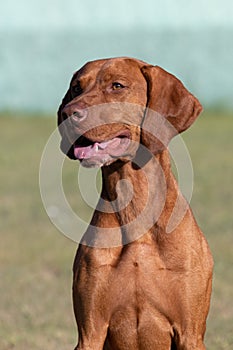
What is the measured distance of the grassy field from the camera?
935cm

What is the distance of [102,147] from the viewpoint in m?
6.61

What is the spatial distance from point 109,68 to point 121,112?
30 centimetres

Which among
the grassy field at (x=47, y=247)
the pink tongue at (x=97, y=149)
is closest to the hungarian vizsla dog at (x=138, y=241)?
the pink tongue at (x=97, y=149)

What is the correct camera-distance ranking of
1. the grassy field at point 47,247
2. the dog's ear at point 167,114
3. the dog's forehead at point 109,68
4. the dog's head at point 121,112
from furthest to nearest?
the grassy field at point 47,247 < the dog's forehead at point 109,68 < the dog's ear at point 167,114 < the dog's head at point 121,112

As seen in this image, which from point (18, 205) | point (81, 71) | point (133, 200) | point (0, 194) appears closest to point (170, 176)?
point (133, 200)

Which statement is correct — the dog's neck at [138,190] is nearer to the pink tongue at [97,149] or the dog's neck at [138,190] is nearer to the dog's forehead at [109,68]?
the pink tongue at [97,149]

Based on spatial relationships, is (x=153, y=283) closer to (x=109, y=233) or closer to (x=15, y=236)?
(x=109, y=233)

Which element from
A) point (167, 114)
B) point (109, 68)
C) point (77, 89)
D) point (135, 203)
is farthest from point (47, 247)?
point (167, 114)

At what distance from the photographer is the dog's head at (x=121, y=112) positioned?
6.57 metres

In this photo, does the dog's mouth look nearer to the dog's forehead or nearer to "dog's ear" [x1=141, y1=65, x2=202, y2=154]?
"dog's ear" [x1=141, y1=65, x2=202, y2=154]

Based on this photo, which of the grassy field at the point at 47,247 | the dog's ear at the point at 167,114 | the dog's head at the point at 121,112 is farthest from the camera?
the grassy field at the point at 47,247

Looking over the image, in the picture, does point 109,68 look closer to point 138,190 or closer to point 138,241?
point 138,190

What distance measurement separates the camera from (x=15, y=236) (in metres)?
13.9

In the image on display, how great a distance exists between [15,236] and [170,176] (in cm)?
723
